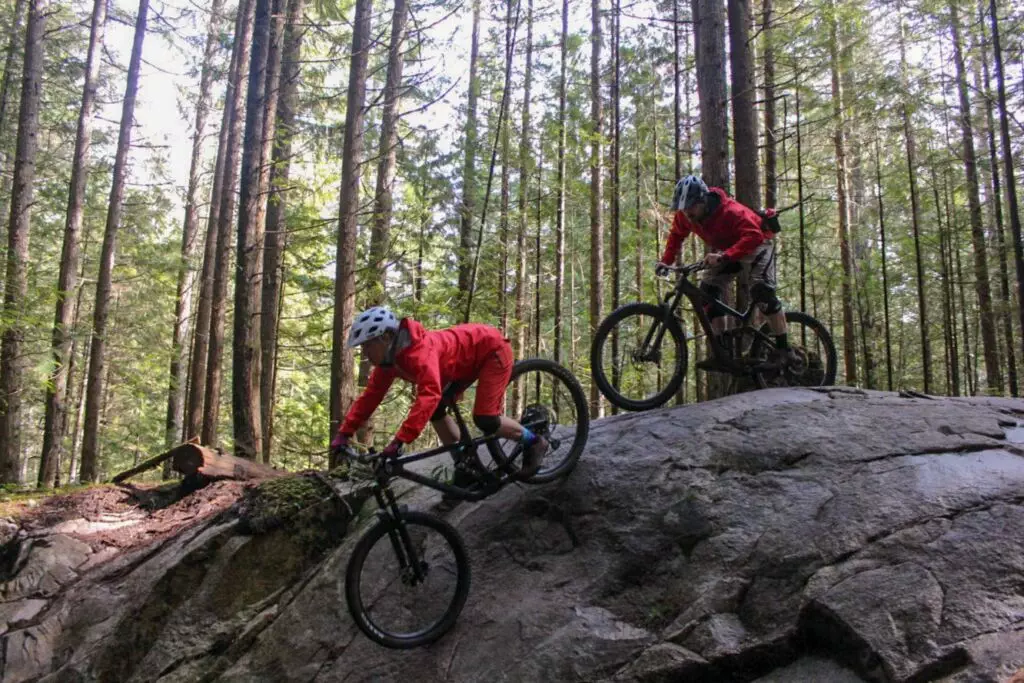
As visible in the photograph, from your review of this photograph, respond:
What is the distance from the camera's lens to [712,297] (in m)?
6.33

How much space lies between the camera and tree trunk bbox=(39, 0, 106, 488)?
519 inches

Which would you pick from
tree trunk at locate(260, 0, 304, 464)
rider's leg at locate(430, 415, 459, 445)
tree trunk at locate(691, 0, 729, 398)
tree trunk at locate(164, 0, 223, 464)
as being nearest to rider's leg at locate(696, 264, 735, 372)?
tree trunk at locate(691, 0, 729, 398)

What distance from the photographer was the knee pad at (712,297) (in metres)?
6.32

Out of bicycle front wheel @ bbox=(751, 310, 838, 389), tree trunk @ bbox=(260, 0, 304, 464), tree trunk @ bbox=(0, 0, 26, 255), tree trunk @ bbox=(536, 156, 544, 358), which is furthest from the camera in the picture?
tree trunk @ bbox=(0, 0, 26, 255)

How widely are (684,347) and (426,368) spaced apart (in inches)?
115

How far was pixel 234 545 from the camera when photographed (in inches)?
236

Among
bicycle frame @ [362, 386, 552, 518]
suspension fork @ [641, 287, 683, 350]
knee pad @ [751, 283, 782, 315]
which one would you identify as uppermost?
knee pad @ [751, 283, 782, 315]

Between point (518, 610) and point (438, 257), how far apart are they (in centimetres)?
1069

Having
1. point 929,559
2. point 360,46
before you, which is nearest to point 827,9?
point 360,46

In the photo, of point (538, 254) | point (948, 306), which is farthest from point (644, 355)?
point (948, 306)

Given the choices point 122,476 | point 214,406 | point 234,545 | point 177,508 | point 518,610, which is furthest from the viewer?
point 214,406

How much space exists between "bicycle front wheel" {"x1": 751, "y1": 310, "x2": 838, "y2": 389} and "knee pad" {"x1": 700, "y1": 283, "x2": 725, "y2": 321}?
644mm

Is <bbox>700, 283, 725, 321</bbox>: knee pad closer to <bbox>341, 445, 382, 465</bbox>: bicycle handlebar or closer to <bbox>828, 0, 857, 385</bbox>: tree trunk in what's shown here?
<bbox>341, 445, 382, 465</bbox>: bicycle handlebar

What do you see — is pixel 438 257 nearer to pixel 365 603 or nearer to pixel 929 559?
pixel 365 603
